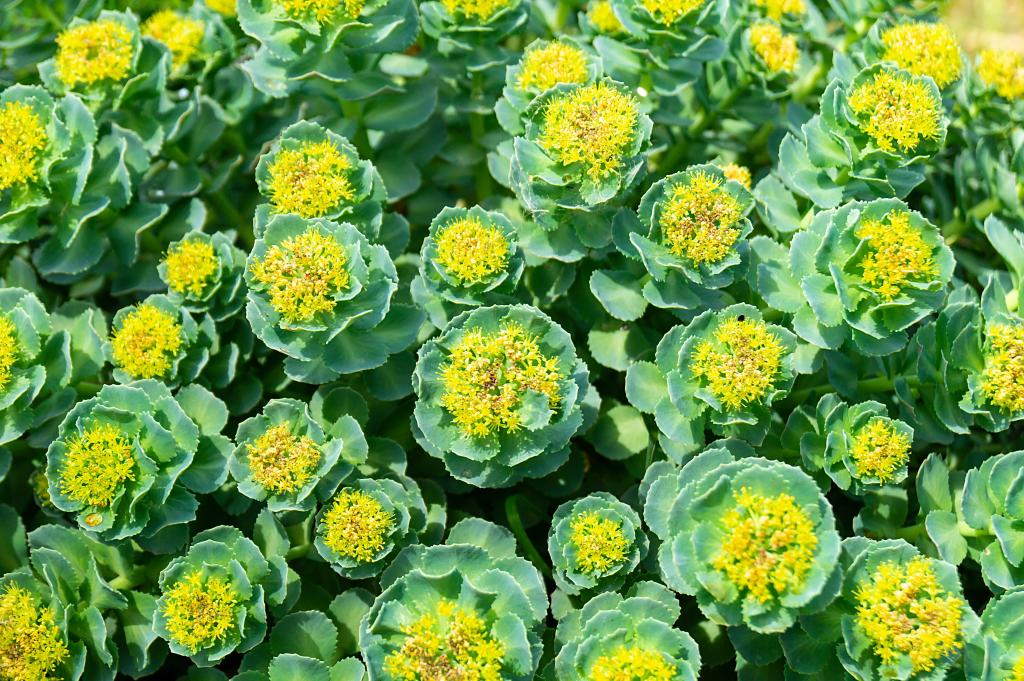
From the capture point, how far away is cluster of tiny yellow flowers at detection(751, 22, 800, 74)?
3523mm

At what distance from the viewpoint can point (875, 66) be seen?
3045mm

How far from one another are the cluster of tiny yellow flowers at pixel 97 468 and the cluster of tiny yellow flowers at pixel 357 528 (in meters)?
0.63

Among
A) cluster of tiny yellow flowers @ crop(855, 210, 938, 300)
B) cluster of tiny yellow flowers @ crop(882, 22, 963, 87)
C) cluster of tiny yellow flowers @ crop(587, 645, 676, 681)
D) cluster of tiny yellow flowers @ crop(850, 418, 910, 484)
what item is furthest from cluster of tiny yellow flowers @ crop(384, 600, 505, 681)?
cluster of tiny yellow flowers @ crop(882, 22, 963, 87)

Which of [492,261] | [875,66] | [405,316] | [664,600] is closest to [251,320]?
[405,316]

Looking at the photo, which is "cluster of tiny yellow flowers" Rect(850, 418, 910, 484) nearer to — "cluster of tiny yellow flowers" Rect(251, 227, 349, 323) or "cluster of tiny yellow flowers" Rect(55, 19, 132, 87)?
"cluster of tiny yellow flowers" Rect(251, 227, 349, 323)

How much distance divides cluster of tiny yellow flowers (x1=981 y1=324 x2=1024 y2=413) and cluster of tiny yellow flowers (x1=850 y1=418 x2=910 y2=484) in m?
0.30

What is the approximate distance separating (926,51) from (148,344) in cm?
301

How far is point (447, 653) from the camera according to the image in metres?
2.45

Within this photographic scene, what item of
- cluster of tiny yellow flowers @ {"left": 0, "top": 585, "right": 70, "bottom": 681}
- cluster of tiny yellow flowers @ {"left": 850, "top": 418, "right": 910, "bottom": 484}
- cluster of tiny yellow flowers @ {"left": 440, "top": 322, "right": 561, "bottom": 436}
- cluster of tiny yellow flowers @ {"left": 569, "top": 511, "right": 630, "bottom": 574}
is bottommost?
cluster of tiny yellow flowers @ {"left": 0, "top": 585, "right": 70, "bottom": 681}

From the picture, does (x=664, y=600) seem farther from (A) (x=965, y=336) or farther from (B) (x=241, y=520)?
(B) (x=241, y=520)

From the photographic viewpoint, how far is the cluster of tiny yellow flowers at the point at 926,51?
3328 millimetres

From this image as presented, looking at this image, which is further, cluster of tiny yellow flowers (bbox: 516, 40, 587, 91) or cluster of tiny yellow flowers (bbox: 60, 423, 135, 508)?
cluster of tiny yellow flowers (bbox: 516, 40, 587, 91)

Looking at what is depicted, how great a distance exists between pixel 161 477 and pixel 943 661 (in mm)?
2333

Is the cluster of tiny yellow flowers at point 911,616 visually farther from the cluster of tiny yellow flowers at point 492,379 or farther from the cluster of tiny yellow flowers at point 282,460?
the cluster of tiny yellow flowers at point 282,460
